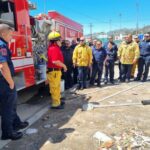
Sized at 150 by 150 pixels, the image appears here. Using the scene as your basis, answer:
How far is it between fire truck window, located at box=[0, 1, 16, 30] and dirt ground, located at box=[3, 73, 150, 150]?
7.05ft

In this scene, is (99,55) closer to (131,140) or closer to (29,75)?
(29,75)

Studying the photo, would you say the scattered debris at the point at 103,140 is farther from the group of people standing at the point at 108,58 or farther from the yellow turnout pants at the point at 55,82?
the group of people standing at the point at 108,58

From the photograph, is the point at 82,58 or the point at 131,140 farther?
the point at 82,58

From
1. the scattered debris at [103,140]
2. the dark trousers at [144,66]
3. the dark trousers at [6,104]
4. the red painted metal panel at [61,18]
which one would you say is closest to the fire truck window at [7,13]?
the dark trousers at [6,104]

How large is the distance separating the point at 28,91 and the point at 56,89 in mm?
2600

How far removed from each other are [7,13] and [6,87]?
1.89 metres

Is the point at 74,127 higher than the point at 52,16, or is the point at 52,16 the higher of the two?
the point at 52,16

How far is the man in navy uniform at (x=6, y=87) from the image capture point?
13.4 ft

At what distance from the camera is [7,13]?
5543 millimetres

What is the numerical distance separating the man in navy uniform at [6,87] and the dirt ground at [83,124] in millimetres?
222

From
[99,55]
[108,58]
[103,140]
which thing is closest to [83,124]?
[103,140]

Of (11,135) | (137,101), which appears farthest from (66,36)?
(11,135)

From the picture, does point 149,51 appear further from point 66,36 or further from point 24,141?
point 24,141

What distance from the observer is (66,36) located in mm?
11539
